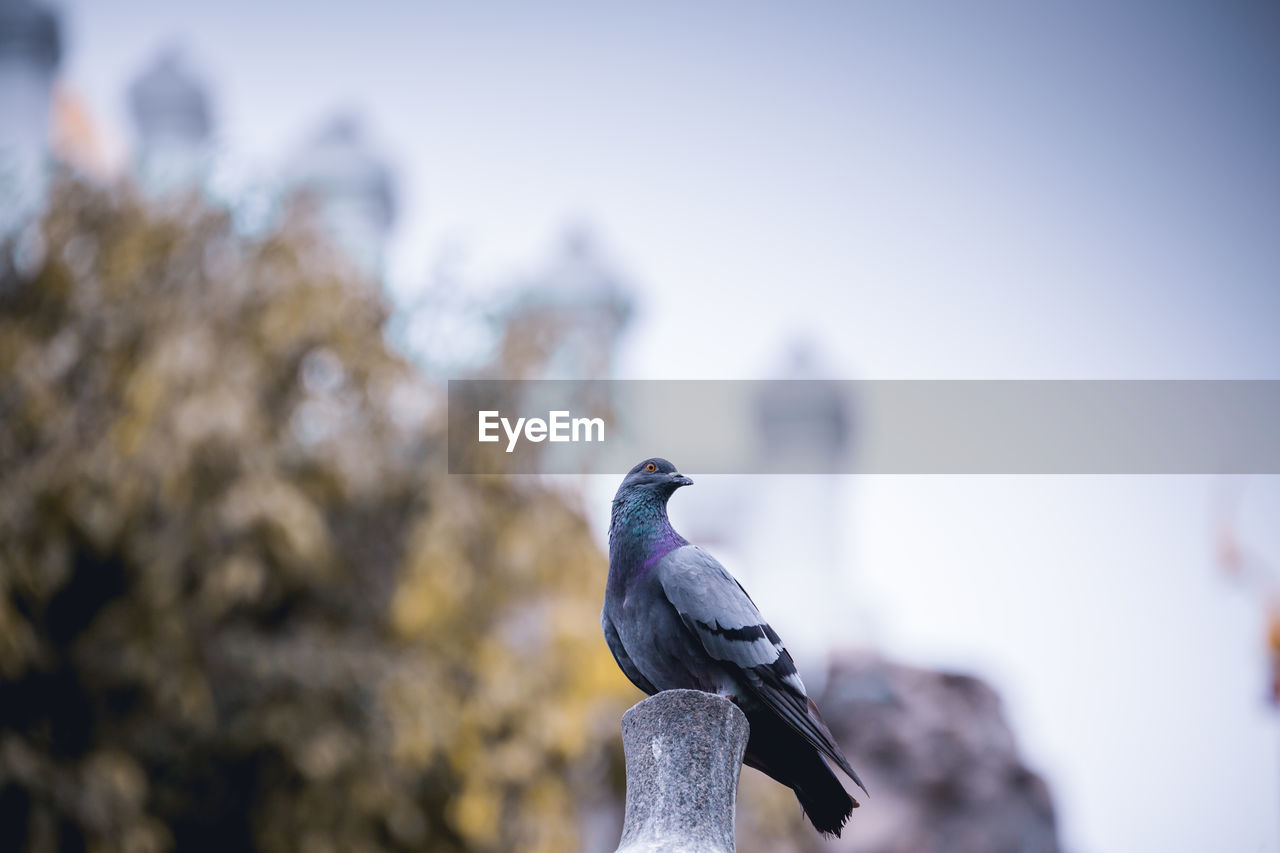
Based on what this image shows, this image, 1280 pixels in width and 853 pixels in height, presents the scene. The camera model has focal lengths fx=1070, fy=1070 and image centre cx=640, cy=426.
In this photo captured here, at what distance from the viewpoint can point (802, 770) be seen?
2158 mm

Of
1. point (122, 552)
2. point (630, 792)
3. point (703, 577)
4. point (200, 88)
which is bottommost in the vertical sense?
point (122, 552)

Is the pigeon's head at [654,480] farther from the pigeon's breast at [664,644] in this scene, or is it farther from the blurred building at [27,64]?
the blurred building at [27,64]

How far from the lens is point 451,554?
21.6 feet

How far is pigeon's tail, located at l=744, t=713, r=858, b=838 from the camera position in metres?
2.11

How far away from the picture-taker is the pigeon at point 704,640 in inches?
81.6

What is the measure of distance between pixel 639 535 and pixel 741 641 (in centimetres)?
31

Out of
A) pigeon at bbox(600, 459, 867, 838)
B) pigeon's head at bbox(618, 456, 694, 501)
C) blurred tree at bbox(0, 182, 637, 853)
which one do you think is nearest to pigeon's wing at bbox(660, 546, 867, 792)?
pigeon at bbox(600, 459, 867, 838)

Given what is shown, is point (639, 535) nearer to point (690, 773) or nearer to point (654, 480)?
point (654, 480)

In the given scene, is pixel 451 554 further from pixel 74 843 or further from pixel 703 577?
pixel 703 577

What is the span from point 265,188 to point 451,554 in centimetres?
273

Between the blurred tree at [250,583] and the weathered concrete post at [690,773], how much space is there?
14.5 feet

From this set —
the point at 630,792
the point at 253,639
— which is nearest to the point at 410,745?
the point at 253,639

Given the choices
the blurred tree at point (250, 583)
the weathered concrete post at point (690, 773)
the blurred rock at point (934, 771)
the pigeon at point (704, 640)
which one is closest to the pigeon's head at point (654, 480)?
the pigeon at point (704, 640)

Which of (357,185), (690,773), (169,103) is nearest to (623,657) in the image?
(690,773)
